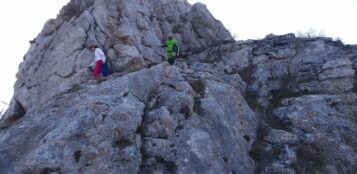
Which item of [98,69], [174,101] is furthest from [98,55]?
[174,101]

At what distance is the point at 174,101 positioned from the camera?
1747 centimetres

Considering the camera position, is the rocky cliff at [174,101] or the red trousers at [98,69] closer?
the rocky cliff at [174,101]

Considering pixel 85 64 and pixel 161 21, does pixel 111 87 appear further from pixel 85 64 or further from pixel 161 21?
pixel 161 21

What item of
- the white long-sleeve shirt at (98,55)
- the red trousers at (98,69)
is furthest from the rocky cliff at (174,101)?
the white long-sleeve shirt at (98,55)

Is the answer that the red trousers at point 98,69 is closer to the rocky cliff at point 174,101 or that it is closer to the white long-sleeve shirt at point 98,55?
the white long-sleeve shirt at point 98,55

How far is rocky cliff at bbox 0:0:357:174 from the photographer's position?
47.9 ft

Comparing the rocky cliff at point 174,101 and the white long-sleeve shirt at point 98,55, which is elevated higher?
the white long-sleeve shirt at point 98,55

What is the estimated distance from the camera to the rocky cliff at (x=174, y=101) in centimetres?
1461

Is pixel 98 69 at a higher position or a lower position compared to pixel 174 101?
higher

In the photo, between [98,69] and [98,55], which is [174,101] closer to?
[98,69]

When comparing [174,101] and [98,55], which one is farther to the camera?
[98,55]

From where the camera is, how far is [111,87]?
56.7 feet

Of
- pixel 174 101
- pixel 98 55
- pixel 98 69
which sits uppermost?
pixel 98 55

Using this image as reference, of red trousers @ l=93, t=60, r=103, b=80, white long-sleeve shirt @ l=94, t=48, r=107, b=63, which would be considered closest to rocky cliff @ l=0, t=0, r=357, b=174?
red trousers @ l=93, t=60, r=103, b=80
